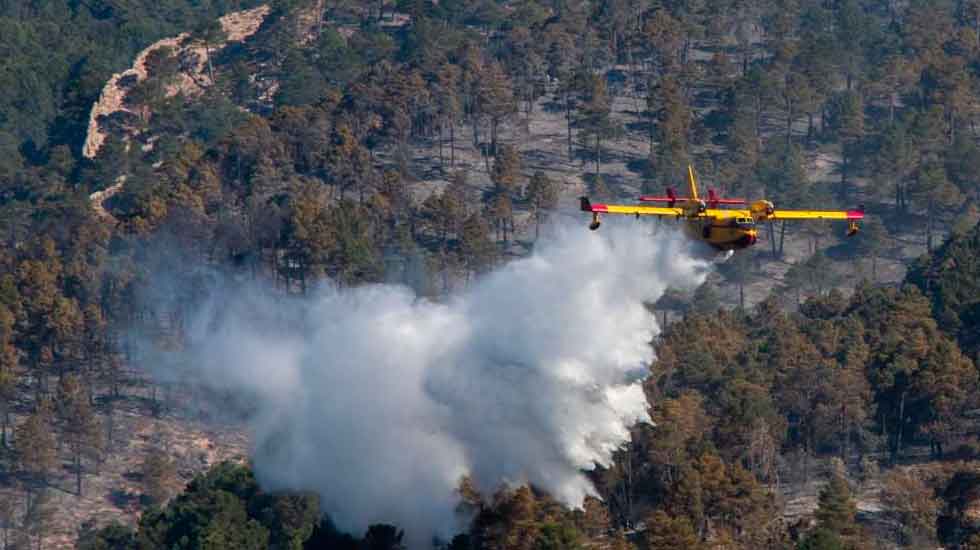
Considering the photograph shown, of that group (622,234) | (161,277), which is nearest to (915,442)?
(622,234)

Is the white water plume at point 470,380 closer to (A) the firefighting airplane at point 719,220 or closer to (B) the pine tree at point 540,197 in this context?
(A) the firefighting airplane at point 719,220

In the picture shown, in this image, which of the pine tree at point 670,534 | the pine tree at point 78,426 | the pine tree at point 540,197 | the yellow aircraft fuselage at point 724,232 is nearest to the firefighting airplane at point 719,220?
the yellow aircraft fuselage at point 724,232

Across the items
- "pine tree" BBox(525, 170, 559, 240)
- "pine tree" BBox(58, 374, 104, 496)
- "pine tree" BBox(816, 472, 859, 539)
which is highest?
"pine tree" BBox(525, 170, 559, 240)

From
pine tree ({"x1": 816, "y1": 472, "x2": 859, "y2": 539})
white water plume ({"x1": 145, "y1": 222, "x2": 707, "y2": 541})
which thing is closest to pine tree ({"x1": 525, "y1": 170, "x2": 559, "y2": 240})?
white water plume ({"x1": 145, "y1": 222, "x2": 707, "y2": 541})

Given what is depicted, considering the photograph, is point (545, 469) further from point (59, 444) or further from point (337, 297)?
point (59, 444)

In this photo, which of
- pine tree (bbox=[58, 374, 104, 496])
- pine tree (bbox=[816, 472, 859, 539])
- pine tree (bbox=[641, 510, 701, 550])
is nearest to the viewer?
pine tree (bbox=[641, 510, 701, 550])

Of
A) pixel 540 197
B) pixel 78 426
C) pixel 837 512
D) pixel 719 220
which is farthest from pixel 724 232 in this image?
pixel 540 197

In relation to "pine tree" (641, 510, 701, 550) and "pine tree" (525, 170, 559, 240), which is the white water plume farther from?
"pine tree" (525, 170, 559, 240)

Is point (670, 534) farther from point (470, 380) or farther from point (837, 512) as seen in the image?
point (470, 380)
